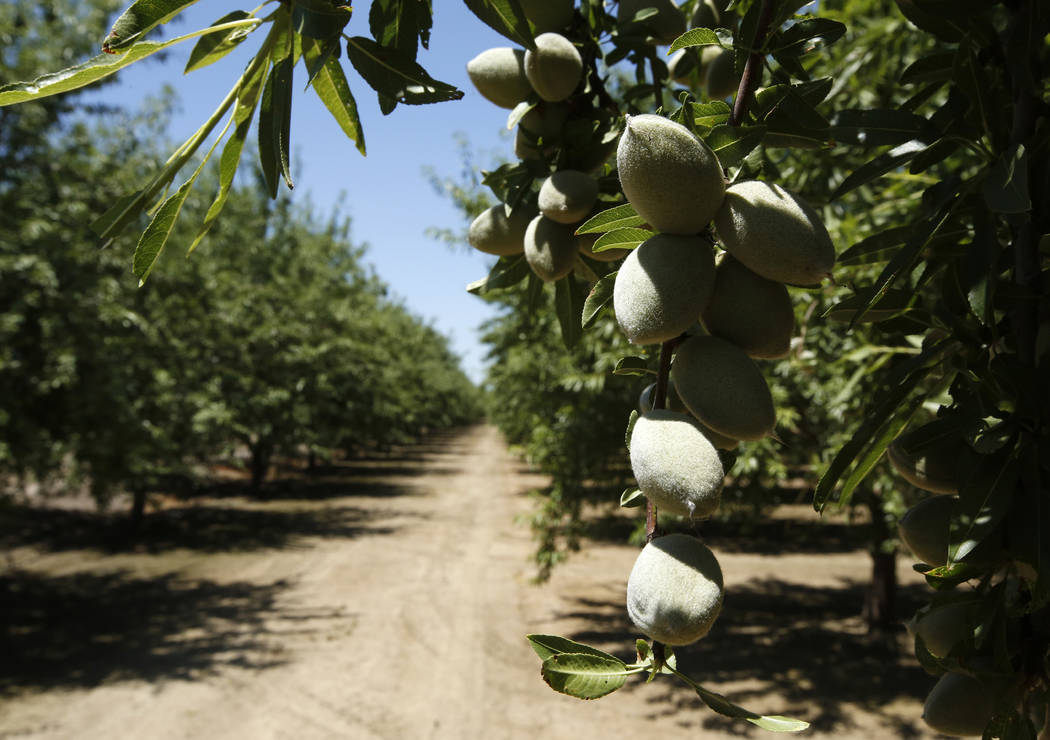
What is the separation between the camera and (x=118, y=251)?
23.7ft

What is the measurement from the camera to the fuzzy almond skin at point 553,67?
92 centimetres

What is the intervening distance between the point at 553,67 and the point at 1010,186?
0.54 m

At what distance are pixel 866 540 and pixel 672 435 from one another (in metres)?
6.64

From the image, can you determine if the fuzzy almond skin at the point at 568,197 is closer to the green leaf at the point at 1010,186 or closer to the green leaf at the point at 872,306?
the green leaf at the point at 872,306

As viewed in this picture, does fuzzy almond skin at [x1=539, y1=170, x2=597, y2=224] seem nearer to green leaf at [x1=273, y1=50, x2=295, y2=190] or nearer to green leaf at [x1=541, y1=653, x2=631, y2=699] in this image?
green leaf at [x1=273, y1=50, x2=295, y2=190]

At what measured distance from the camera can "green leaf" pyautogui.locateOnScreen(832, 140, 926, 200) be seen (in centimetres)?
85

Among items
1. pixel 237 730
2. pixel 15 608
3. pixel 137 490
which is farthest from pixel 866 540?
pixel 137 490

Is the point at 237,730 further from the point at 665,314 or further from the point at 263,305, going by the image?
the point at 263,305

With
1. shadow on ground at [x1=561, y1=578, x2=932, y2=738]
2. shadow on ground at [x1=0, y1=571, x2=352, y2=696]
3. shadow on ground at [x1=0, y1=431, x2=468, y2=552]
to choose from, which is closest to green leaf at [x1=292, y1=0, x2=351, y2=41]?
shadow on ground at [x1=561, y1=578, x2=932, y2=738]

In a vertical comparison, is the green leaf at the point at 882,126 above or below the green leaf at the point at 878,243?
above

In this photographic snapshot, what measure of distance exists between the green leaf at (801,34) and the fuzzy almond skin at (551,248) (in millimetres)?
316

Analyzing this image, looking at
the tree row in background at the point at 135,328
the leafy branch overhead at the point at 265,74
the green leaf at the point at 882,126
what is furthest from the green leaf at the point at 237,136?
the tree row in background at the point at 135,328

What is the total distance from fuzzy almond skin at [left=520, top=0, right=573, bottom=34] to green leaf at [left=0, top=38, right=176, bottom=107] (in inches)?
19.1

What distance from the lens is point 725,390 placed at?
0.62 m
